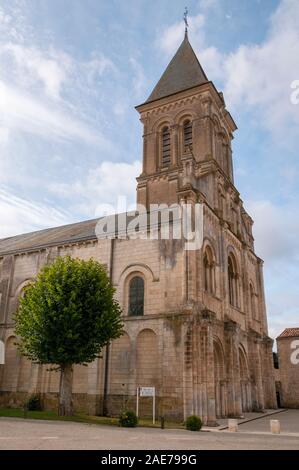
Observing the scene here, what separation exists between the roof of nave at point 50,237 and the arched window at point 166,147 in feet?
27.1

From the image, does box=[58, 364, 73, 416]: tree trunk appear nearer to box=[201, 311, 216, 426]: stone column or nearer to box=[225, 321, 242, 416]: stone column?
box=[201, 311, 216, 426]: stone column

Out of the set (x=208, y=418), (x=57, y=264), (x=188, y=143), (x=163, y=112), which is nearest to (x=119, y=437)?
(x=208, y=418)

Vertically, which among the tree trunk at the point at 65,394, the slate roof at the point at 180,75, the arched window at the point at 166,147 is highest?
the slate roof at the point at 180,75

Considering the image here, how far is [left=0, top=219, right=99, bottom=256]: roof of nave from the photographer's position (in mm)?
29847

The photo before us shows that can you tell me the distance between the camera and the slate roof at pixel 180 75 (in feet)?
122

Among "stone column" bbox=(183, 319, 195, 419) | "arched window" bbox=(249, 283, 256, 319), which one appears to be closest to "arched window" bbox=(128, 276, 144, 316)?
"stone column" bbox=(183, 319, 195, 419)

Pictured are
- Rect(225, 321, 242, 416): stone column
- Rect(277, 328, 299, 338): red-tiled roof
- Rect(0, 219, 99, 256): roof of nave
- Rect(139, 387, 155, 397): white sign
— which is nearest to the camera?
Rect(139, 387, 155, 397): white sign

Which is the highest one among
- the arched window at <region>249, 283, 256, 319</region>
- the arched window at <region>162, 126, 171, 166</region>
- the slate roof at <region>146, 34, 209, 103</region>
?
the slate roof at <region>146, 34, 209, 103</region>

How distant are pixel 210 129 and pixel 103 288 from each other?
18.9m

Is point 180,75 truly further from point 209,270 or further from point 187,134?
point 209,270

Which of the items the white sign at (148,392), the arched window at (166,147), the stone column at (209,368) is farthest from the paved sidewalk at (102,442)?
the arched window at (166,147)

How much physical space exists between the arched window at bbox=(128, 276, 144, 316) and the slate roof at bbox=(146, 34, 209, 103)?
65.8 ft

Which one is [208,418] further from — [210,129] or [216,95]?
[216,95]

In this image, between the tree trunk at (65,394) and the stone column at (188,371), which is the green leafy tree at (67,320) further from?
the stone column at (188,371)
